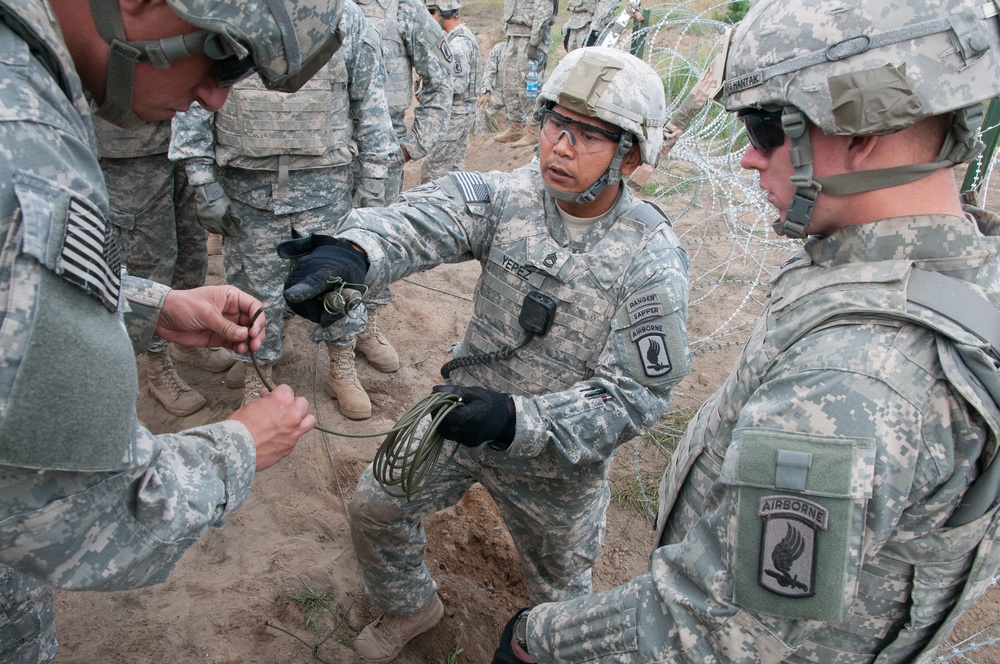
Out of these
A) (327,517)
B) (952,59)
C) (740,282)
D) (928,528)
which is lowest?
(327,517)

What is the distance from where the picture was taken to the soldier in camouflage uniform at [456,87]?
7102 mm

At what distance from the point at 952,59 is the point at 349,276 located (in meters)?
1.64

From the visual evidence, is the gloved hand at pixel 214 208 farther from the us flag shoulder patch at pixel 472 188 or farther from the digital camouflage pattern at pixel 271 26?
the digital camouflage pattern at pixel 271 26

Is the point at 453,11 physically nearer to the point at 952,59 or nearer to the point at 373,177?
the point at 373,177

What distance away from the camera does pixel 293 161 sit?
387 cm

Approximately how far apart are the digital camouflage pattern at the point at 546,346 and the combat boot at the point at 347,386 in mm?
1625

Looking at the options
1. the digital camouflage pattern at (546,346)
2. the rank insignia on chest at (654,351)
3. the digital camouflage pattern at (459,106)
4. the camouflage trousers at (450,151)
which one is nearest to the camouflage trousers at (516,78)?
the digital camouflage pattern at (459,106)

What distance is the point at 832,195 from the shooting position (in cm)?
145

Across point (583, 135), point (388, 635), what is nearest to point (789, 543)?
point (583, 135)

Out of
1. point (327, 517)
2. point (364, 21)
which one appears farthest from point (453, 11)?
point (327, 517)

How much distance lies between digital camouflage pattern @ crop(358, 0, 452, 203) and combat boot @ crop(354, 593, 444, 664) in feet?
11.0

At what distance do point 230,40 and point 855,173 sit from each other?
4.17 ft

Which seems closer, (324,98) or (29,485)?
(29,485)

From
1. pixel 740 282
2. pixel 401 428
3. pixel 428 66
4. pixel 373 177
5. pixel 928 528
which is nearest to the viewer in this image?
pixel 928 528
